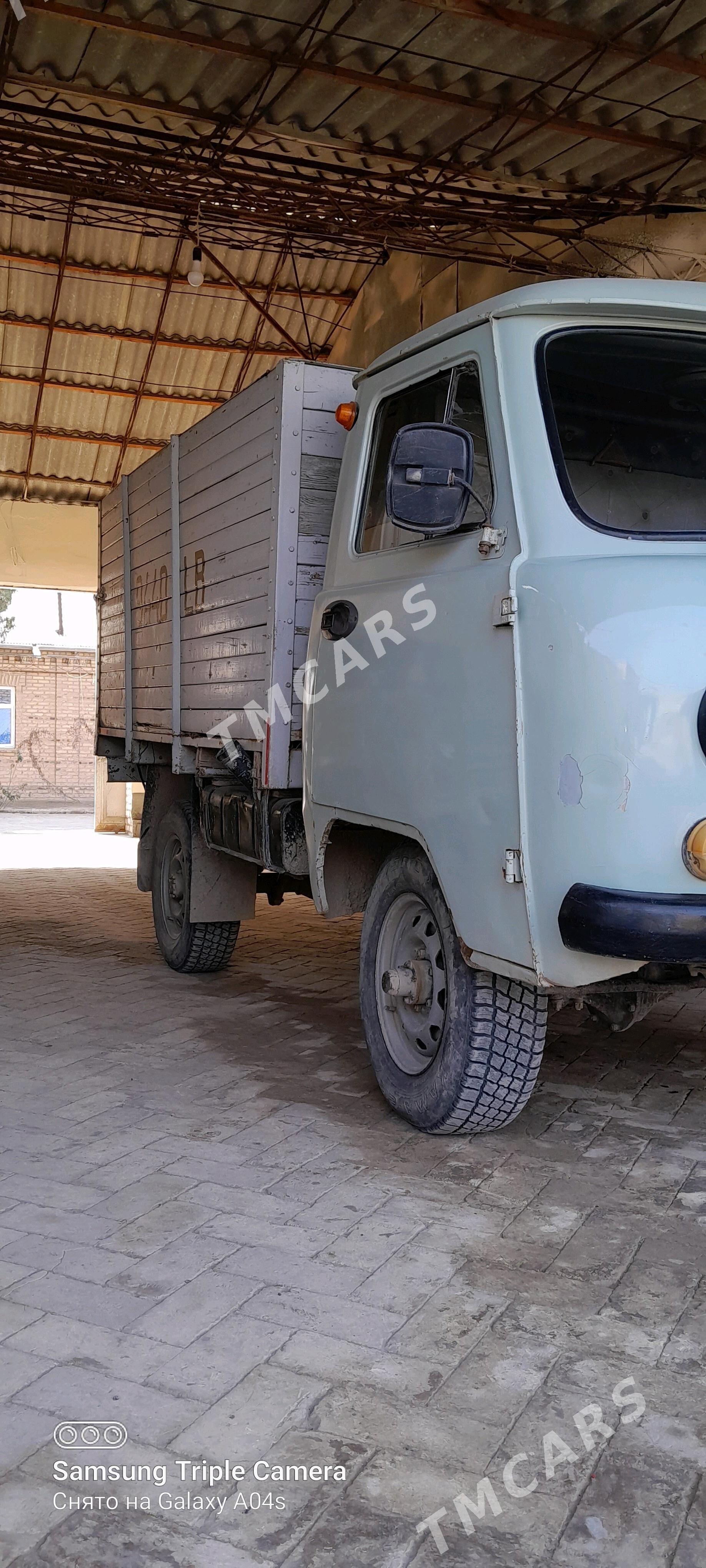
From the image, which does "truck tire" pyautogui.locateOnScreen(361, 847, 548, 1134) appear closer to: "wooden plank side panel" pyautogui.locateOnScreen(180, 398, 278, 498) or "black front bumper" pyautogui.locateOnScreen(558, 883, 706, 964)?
"black front bumper" pyautogui.locateOnScreen(558, 883, 706, 964)

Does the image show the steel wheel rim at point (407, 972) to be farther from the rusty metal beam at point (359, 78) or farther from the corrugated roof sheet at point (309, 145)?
the rusty metal beam at point (359, 78)

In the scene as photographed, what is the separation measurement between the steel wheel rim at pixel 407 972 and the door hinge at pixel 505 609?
1.09 meters

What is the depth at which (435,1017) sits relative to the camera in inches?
163

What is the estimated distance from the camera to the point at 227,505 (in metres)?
5.72

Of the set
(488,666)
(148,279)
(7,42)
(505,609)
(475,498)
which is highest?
(148,279)

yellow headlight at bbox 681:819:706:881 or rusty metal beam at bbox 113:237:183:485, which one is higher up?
rusty metal beam at bbox 113:237:183:485

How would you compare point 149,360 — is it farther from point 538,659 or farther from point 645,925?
point 645,925

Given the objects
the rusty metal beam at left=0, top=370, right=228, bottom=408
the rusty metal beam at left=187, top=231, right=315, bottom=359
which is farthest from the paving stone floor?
the rusty metal beam at left=0, top=370, right=228, bottom=408

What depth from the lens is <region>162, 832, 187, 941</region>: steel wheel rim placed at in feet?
23.3

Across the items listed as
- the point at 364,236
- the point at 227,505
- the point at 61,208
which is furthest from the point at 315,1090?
the point at 61,208

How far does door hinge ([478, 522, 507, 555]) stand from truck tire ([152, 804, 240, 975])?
3.62 metres

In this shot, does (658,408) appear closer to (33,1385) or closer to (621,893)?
(621,893)

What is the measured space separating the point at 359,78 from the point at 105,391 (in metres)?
8.57

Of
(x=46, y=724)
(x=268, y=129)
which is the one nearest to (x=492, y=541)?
(x=268, y=129)
